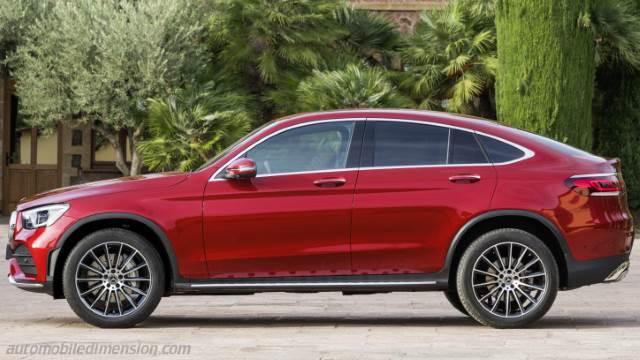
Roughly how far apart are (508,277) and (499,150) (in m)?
0.96

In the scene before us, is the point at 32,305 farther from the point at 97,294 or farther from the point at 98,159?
the point at 98,159

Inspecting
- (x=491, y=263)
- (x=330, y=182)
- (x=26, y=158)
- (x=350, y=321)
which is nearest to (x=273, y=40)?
(x=26, y=158)

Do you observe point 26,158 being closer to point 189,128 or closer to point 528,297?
point 189,128

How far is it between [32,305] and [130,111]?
11.3 m

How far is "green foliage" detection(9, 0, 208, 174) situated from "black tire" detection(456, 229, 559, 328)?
44.5ft

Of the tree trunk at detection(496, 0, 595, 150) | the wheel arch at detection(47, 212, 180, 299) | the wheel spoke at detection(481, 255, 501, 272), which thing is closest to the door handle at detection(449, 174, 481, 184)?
the wheel spoke at detection(481, 255, 501, 272)

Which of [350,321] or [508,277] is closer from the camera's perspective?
[508,277]

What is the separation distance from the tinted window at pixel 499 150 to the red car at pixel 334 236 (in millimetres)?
126

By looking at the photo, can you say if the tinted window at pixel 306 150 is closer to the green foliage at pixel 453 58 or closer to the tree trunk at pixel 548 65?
the tree trunk at pixel 548 65

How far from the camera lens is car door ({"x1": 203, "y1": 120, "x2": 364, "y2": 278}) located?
977cm

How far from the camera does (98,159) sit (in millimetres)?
27312

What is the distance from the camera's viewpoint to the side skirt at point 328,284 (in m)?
9.78

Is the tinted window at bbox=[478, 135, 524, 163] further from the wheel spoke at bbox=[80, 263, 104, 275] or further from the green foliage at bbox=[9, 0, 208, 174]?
the green foliage at bbox=[9, 0, 208, 174]

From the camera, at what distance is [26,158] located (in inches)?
1067
